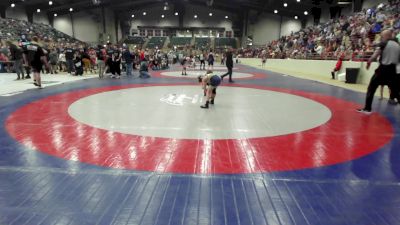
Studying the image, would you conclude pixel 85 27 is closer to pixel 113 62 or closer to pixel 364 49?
pixel 113 62

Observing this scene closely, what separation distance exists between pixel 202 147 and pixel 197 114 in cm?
200

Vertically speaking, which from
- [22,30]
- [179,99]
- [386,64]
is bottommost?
[179,99]

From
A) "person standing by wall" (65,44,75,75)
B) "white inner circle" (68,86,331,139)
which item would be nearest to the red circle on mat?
"white inner circle" (68,86,331,139)

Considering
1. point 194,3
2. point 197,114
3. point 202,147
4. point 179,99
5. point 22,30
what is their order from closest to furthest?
point 202,147 < point 197,114 < point 179,99 < point 22,30 < point 194,3

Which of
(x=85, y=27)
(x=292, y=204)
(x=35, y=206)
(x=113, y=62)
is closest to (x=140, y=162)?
(x=35, y=206)

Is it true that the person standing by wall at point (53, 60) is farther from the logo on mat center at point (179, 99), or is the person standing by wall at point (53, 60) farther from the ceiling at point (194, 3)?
the ceiling at point (194, 3)

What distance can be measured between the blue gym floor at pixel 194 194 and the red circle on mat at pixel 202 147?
14cm

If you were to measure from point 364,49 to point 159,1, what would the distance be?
39376 mm

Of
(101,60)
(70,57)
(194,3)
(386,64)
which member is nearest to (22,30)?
(70,57)

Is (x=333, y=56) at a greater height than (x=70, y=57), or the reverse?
(x=333, y=56)

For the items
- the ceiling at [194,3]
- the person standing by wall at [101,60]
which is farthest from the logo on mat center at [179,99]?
the ceiling at [194,3]

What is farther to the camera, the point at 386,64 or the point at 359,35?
the point at 359,35

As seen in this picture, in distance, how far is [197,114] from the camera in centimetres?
590

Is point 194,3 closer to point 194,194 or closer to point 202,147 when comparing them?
point 202,147
